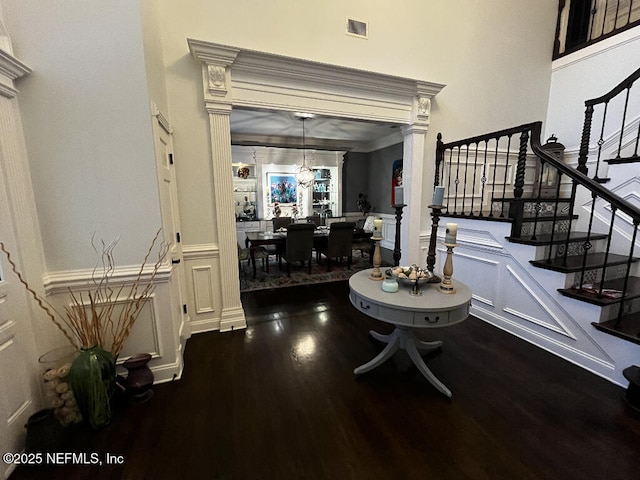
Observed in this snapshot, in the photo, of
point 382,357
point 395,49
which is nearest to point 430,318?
point 382,357

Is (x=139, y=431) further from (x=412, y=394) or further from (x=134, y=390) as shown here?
(x=412, y=394)

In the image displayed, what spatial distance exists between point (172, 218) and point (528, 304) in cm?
340

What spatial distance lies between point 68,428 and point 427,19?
5.00 m

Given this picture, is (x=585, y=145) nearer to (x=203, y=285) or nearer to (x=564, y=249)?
(x=564, y=249)

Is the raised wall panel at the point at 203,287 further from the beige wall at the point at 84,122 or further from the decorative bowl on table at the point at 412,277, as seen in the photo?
the decorative bowl on table at the point at 412,277

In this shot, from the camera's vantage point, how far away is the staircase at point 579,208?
209 centimetres

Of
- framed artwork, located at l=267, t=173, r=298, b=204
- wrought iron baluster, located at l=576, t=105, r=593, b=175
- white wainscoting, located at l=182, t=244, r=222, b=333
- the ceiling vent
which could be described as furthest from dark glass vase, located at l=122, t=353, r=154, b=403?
framed artwork, located at l=267, t=173, r=298, b=204

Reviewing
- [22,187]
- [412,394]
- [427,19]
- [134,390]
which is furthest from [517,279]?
[22,187]

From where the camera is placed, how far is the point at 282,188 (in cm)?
714

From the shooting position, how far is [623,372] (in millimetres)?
1861

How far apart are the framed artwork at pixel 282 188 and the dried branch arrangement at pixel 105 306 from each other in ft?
17.3

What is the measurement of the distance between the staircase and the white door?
3092mm

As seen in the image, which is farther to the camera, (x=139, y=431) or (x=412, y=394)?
(x=412, y=394)

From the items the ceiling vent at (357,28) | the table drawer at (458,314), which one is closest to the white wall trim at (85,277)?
the table drawer at (458,314)
